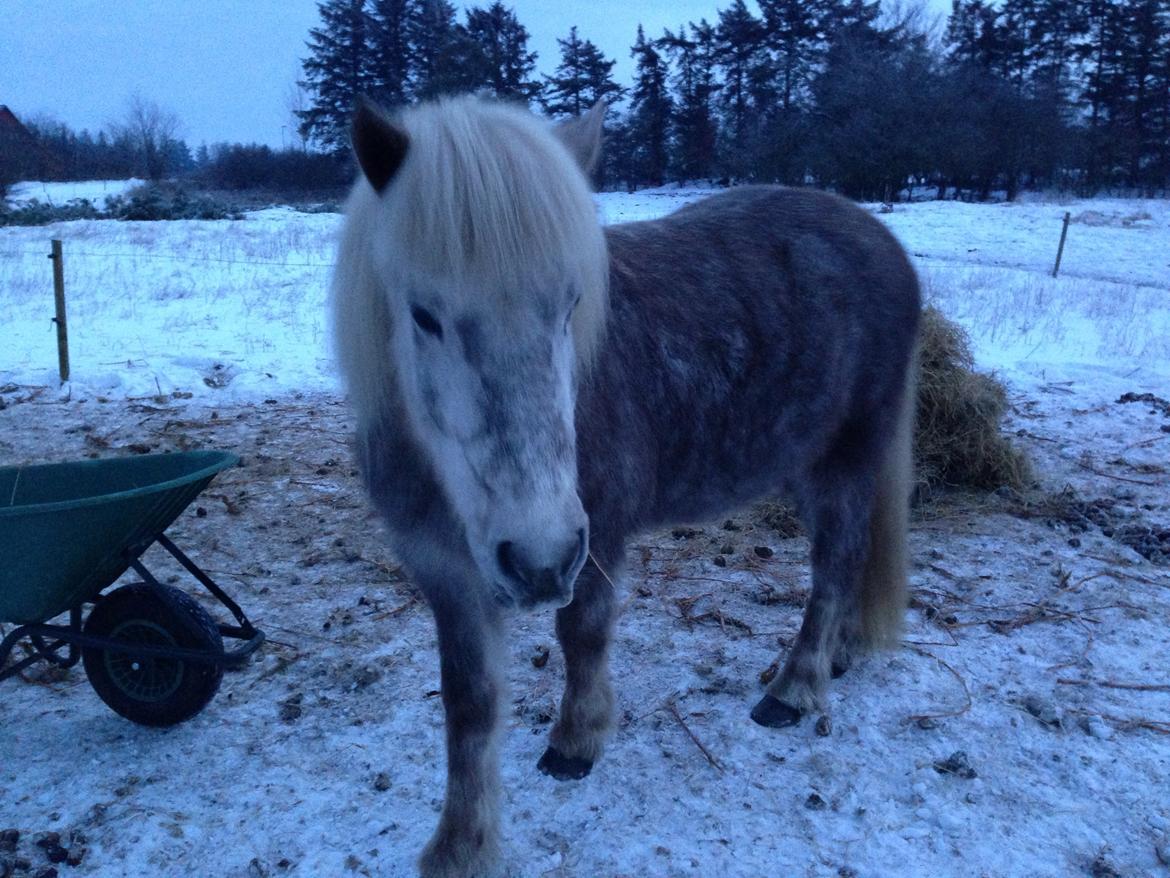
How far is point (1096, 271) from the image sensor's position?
49.4ft

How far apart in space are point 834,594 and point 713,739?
28.6 inches

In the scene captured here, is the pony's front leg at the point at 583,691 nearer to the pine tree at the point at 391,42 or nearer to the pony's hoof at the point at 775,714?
the pony's hoof at the point at 775,714

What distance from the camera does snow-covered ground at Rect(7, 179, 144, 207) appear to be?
2322 centimetres

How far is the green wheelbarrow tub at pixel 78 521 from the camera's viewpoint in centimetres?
220

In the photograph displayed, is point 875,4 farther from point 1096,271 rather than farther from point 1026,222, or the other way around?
point 1096,271

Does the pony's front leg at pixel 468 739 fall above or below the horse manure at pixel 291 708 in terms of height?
above

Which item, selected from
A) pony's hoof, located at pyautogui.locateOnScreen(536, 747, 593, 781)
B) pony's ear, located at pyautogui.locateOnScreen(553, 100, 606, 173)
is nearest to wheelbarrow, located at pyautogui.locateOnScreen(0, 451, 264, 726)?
pony's hoof, located at pyautogui.locateOnScreen(536, 747, 593, 781)

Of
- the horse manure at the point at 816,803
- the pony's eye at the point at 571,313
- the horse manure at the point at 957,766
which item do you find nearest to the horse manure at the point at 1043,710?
the horse manure at the point at 957,766

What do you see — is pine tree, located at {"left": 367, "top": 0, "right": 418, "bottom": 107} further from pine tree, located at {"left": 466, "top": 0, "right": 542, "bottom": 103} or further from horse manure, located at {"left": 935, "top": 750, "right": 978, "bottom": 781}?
horse manure, located at {"left": 935, "top": 750, "right": 978, "bottom": 781}

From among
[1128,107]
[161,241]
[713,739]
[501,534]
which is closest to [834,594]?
[713,739]

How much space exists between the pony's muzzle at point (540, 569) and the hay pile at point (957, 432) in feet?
12.2

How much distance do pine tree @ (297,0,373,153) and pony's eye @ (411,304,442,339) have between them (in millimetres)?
22395

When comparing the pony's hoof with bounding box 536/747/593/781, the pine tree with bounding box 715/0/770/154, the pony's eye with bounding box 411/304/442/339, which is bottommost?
the pony's hoof with bounding box 536/747/593/781

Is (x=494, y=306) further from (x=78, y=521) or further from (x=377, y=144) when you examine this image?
(x=78, y=521)
